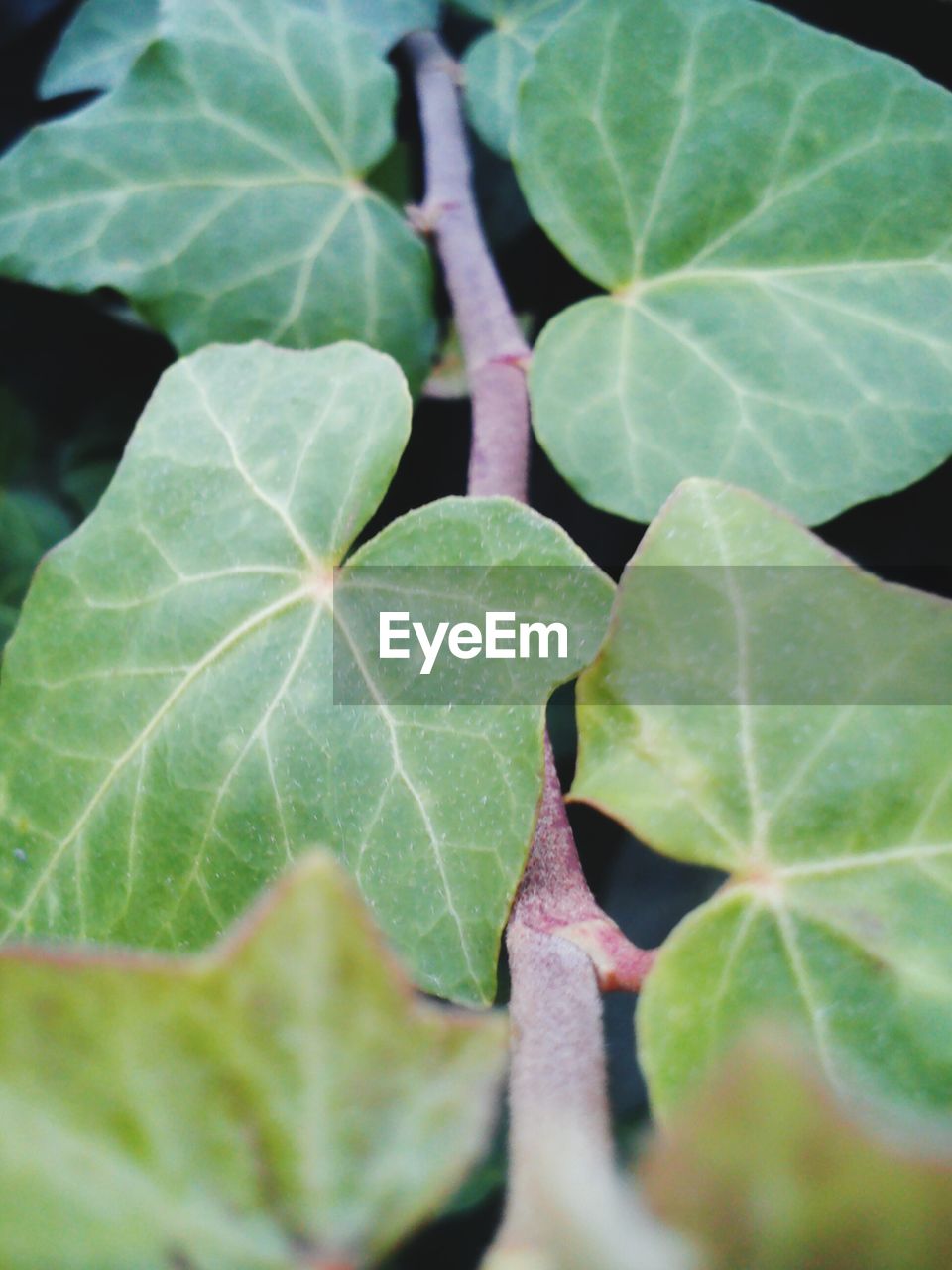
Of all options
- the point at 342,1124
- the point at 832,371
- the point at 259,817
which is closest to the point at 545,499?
the point at 832,371

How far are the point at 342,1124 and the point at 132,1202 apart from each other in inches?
2.0

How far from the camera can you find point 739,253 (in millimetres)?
538

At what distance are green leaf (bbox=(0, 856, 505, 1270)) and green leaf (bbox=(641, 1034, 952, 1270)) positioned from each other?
0.05 meters

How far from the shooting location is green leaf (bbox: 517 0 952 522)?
50cm

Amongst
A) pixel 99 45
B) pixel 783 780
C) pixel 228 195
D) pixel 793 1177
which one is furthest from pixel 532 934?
pixel 99 45

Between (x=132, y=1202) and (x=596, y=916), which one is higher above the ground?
(x=132, y=1202)

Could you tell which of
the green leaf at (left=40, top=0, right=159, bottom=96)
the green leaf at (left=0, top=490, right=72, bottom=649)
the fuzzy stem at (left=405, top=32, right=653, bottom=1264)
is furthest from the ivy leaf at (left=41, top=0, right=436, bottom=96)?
the green leaf at (left=0, top=490, right=72, bottom=649)

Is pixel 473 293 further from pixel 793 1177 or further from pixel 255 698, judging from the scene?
pixel 793 1177

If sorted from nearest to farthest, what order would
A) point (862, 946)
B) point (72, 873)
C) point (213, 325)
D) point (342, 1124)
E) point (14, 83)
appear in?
point (342, 1124) → point (862, 946) → point (72, 873) → point (213, 325) → point (14, 83)

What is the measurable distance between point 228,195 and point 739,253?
306 mm

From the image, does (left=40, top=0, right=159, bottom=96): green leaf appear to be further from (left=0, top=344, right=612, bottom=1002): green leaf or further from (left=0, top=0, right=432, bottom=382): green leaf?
(left=0, top=344, right=612, bottom=1002): green leaf

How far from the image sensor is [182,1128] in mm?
228

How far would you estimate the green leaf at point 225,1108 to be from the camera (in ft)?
0.72

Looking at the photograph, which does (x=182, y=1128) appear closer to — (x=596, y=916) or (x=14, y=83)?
(x=596, y=916)
